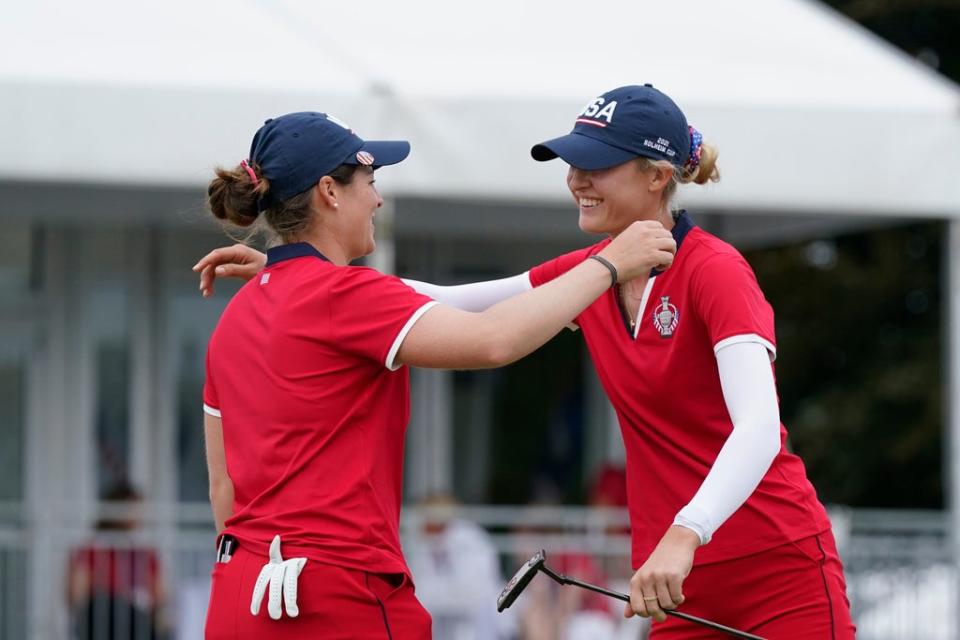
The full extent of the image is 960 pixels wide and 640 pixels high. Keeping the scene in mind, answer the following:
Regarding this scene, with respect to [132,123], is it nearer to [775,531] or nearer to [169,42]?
[169,42]

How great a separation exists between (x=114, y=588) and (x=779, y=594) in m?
4.93

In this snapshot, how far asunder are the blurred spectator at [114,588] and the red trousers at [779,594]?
470 cm

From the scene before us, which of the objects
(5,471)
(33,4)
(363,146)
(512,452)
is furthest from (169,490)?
Result: (363,146)

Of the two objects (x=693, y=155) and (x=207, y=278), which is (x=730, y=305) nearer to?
(x=693, y=155)

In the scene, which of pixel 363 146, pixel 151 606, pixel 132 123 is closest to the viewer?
pixel 363 146

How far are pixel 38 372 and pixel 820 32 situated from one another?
4.54 metres

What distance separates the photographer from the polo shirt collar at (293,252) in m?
3.31

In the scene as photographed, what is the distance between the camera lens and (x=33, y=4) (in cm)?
729

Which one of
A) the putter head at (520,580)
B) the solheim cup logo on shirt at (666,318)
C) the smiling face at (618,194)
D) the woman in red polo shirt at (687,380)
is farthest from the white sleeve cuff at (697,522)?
the smiling face at (618,194)

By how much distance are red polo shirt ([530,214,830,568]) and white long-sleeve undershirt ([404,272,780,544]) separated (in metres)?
0.07

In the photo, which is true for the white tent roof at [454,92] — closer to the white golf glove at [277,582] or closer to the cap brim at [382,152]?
the cap brim at [382,152]

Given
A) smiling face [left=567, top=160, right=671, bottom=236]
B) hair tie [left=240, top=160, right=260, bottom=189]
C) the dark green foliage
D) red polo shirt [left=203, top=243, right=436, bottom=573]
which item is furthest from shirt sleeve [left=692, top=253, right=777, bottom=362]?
the dark green foliage

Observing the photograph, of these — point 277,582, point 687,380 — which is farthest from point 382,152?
point 277,582

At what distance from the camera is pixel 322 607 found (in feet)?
10.3
